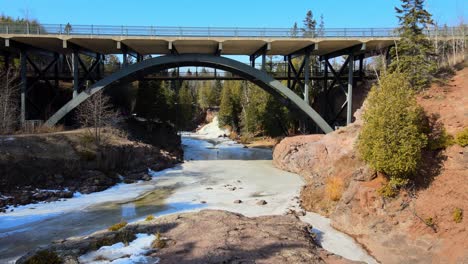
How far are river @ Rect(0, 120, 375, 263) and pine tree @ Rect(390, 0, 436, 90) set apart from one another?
918cm

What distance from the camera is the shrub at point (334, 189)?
53.4 feet

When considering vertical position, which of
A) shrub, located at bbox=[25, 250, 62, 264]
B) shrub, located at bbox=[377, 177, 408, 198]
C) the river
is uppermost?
shrub, located at bbox=[377, 177, 408, 198]

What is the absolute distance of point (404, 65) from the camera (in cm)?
2117

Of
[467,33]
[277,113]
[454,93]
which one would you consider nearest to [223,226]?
[454,93]

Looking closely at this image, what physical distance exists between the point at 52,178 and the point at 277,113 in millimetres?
34088

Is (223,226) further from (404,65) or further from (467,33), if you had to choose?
(467,33)

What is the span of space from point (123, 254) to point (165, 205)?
862 cm

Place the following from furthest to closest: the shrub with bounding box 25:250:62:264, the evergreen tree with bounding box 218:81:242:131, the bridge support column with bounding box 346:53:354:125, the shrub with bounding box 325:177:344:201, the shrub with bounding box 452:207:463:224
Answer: the evergreen tree with bounding box 218:81:242:131
the bridge support column with bounding box 346:53:354:125
the shrub with bounding box 325:177:344:201
the shrub with bounding box 452:207:463:224
the shrub with bounding box 25:250:62:264

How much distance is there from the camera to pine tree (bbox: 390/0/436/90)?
20.6 m

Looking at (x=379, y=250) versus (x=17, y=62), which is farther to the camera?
Result: (x=17, y=62)

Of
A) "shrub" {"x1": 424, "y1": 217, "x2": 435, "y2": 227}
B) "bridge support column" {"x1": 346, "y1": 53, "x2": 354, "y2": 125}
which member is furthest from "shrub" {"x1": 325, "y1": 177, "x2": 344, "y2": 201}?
"bridge support column" {"x1": 346, "y1": 53, "x2": 354, "y2": 125}

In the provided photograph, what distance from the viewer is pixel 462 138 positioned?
13.4 meters

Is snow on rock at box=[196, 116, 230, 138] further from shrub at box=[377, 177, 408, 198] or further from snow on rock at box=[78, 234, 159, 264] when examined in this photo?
snow on rock at box=[78, 234, 159, 264]

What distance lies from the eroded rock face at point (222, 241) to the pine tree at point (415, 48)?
12164 millimetres
